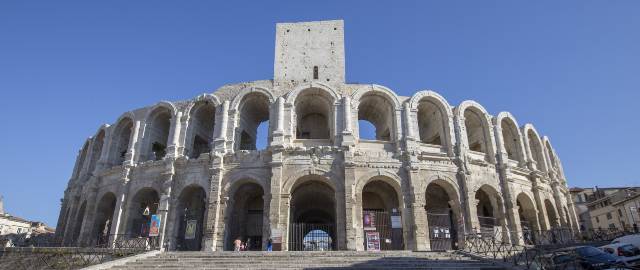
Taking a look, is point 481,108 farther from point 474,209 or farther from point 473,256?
point 473,256

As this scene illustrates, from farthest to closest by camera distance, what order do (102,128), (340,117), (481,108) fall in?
(102,128), (481,108), (340,117)

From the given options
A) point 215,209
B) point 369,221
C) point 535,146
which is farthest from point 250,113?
point 535,146

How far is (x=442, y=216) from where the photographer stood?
2044 centimetres

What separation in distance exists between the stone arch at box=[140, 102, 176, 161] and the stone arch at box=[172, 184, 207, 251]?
3517 mm

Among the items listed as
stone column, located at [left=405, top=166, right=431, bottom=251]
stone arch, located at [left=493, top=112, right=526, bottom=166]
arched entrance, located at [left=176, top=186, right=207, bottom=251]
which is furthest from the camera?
stone arch, located at [left=493, top=112, right=526, bottom=166]

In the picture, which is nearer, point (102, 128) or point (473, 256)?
point (473, 256)

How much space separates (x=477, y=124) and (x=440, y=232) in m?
8.12

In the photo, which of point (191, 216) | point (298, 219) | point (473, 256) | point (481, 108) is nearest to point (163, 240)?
point (191, 216)

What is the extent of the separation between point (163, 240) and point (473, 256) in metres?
14.3

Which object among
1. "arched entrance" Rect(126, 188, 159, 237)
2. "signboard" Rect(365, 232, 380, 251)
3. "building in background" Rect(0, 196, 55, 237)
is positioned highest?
"building in background" Rect(0, 196, 55, 237)

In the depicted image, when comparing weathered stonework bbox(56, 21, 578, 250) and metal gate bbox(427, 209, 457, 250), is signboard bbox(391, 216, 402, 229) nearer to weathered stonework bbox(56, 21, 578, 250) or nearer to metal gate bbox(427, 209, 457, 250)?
weathered stonework bbox(56, 21, 578, 250)

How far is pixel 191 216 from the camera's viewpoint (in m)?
21.2

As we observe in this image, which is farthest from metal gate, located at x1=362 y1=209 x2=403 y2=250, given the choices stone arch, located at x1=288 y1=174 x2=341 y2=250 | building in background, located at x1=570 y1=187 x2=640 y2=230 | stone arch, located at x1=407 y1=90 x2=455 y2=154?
building in background, located at x1=570 y1=187 x2=640 y2=230

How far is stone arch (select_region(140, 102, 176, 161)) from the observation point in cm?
2277
